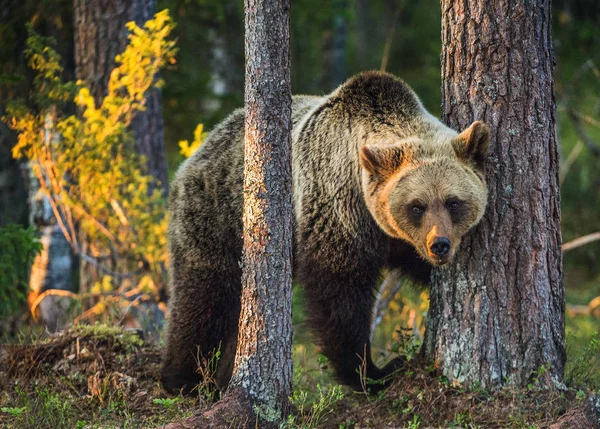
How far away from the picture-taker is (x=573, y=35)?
499 inches

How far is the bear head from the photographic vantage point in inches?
191

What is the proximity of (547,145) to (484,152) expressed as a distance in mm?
427

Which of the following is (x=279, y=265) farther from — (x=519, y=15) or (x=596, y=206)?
(x=596, y=206)

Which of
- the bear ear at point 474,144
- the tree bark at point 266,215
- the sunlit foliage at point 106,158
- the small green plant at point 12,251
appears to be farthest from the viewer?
the sunlit foliage at point 106,158

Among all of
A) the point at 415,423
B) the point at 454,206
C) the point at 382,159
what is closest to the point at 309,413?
the point at 415,423

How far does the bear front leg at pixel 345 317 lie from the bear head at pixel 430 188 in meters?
0.45

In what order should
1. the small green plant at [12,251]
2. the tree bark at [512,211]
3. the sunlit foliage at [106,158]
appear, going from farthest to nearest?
the sunlit foliage at [106,158] → the small green plant at [12,251] → the tree bark at [512,211]

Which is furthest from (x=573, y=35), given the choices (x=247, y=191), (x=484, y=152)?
(x=247, y=191)

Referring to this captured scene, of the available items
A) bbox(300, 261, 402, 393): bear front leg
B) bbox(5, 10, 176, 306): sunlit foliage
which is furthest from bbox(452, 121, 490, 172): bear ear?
bbox(5, 10, 176, 306): sunlit foliage

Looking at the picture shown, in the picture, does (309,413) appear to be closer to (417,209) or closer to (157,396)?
(157,396)

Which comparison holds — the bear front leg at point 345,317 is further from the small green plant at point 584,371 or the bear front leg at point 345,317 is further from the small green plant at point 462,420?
the small green plant at point 584,371

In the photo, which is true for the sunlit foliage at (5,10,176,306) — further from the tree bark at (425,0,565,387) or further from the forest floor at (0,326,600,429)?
the tree bark at (425,0,565,387)

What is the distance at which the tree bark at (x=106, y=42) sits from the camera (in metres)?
8.64

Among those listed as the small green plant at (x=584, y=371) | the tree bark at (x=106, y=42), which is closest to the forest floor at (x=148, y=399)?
the small green plant at (x=584, y=371)
